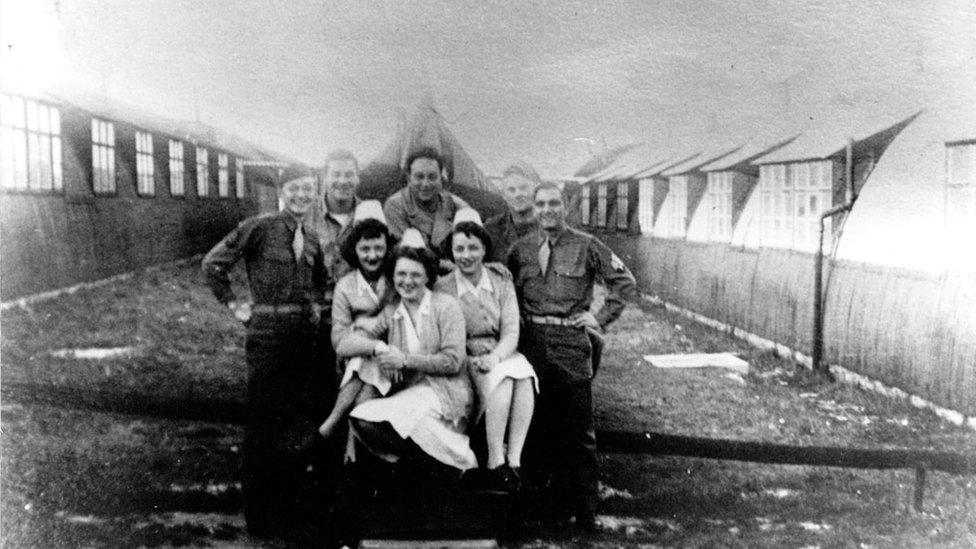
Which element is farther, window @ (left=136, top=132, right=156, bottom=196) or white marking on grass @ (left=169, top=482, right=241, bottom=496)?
window @ (left=136, top=132, right=156, bottom=196)

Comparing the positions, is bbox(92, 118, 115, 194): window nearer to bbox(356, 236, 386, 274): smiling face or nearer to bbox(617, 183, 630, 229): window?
bbox(356, 236, 386, 274): smiling face

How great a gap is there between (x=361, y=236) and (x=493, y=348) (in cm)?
76

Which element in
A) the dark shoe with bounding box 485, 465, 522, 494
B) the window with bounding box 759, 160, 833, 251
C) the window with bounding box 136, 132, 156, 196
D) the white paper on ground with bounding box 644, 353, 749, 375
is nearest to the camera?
the dark shoe with bounding box 485, 465, 522, 494

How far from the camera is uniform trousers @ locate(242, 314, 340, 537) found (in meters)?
3.59

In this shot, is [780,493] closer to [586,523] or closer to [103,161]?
[586,523]

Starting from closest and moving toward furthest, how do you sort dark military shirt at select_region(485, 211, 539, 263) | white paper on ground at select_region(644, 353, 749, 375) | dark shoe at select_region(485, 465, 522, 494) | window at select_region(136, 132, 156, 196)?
dark shoe at select_region(485, 465, 522, 494) < dark military shirt at select_region(485, 211, 539, 263) < white paper on ground at select_region(644, 353, 749, 375) < window at select_region(136, 132, 156, 196)

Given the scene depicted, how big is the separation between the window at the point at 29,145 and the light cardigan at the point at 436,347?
76.9 inches

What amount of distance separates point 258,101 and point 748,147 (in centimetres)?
248

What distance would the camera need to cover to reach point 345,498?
3240 mm

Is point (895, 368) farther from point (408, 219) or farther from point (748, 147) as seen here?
point (408, 219)

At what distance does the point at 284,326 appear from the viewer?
361cm

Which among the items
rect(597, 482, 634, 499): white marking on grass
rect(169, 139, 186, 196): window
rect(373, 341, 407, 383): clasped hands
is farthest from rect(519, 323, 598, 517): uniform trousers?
rect(169, 139, 186, 196): window

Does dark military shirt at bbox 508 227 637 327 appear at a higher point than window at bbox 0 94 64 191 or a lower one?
lower

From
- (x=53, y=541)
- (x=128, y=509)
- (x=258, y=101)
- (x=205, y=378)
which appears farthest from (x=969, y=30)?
(x=53, y=541)
